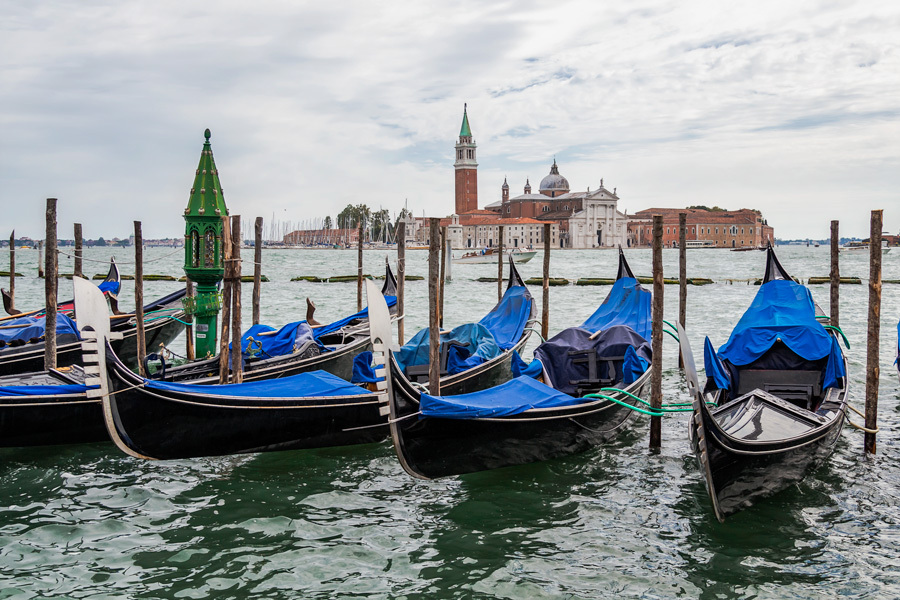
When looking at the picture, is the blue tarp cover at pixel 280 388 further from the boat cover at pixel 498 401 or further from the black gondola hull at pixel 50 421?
the boat cover at pixel 498 401

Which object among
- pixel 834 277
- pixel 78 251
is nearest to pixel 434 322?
pixel 834 277

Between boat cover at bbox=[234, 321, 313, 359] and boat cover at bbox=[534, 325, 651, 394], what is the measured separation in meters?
2.27

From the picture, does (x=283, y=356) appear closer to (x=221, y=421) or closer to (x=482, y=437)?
(x=221, y=421)

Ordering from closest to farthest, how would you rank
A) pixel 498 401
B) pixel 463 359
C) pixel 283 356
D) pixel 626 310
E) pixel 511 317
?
pixel 498 401
pixel 463 359
pixel 283 356
pixel 626 310
pixel 511 317

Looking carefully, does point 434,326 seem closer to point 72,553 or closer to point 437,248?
point 437,248

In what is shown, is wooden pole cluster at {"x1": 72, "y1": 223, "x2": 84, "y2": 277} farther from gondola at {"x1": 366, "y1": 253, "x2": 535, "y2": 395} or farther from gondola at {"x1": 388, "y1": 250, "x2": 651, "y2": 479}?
gondola at {"x1": 388, "y1": 250, "x2": 651, "y2": 479}

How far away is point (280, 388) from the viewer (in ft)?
18.0

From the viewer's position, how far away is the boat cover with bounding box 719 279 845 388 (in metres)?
6.01

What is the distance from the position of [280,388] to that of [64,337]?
11.5 feet

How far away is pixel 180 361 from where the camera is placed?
9523 millimetres

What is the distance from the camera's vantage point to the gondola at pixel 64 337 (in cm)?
729

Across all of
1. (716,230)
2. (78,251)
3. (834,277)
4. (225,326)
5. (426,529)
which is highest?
(716,230)

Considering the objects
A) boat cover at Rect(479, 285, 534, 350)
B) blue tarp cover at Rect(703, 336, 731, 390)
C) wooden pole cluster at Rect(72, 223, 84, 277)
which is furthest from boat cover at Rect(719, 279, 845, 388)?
wooden pole cluster at Rect(72, 223, 84, 277)

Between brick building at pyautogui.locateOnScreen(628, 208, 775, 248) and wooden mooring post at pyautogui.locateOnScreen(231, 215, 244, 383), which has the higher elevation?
brick building at pyautogui.locateOnScreen(628, 208, 775, 248)
